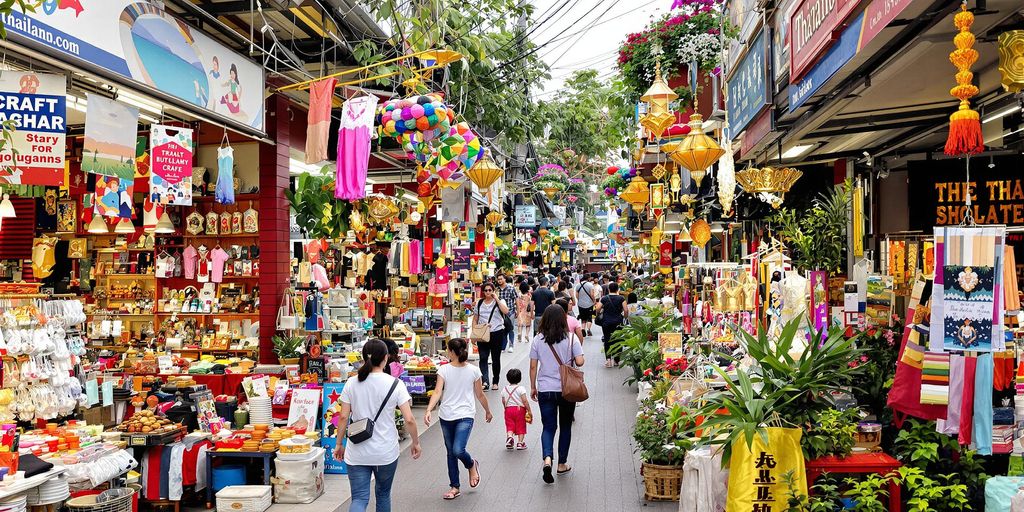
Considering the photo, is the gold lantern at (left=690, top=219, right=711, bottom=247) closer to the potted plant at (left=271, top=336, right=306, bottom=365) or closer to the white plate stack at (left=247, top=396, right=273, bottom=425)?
the potted plant at (left=271, top=336, right=306, bottom=365)

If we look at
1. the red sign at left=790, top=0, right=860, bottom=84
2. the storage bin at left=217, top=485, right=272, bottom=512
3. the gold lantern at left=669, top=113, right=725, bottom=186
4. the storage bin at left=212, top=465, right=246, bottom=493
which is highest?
the red sign at left=790, top=0, right=860, bottom=84

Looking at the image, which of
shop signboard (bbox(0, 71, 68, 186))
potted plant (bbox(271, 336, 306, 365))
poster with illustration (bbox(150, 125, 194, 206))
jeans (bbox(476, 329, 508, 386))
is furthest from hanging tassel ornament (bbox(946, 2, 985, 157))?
jeans (bbox(476, 329, 508, 386))

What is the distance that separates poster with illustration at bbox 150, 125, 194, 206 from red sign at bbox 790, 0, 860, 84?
19.9 ft

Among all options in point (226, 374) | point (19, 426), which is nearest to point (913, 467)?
point (19, 426)

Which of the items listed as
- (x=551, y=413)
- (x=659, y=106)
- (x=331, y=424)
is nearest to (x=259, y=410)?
(x=331, y=424)

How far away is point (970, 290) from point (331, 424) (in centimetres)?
695

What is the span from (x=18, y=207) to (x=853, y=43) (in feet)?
43.4

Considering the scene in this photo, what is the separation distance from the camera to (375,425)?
20.5 feet

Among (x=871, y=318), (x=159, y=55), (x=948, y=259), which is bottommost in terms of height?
(x=871, y=318)

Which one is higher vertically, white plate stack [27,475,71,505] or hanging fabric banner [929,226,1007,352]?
hanging fabric banner [929,226,1007,352]

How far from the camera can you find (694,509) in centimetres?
670

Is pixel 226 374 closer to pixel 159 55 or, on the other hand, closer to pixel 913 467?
pixel 159 55

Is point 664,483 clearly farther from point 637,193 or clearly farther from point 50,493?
point 637,193

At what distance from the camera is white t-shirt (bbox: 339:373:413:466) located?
618cm
